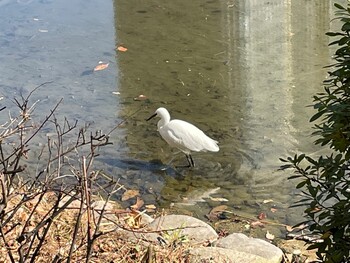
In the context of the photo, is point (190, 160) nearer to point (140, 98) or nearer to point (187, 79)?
point (140, 98)

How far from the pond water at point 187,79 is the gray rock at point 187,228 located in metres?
0.73

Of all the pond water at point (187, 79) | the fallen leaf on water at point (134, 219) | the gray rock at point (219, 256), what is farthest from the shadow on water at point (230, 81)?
the gray rock at point (219, 256)

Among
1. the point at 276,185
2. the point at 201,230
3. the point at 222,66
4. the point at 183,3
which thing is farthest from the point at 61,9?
the point at 201,230

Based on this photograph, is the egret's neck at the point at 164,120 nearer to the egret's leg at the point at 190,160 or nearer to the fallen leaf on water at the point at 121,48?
the egret's leg at the point at 190,160

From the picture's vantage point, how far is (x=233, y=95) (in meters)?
7.32

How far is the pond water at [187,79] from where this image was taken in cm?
585

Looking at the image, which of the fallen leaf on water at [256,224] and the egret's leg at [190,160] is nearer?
the fallen leaf on water at [256,224]

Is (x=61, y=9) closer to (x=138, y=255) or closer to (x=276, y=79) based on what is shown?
(x=276, y=79)

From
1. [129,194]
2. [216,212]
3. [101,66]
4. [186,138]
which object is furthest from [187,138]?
[101,66]

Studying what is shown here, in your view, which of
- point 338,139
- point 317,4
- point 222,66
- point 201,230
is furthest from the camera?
point 317,4

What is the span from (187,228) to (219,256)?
0.56m

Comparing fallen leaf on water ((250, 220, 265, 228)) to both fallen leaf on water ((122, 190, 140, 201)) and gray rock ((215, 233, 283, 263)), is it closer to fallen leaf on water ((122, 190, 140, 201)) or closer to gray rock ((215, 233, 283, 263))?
gray rock ((215, 233, 283, 263))

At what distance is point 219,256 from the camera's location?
395 centimetres

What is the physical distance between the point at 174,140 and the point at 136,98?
1351 mm
